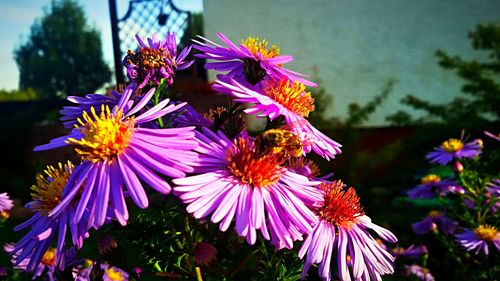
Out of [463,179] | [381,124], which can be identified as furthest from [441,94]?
[463,179]

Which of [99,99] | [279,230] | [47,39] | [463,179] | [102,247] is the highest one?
[99,99]

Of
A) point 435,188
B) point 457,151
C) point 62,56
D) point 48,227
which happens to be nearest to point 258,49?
point 48,227

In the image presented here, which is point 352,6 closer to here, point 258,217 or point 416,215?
point 416,215

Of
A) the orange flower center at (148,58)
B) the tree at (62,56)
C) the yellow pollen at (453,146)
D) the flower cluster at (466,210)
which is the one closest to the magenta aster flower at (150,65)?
the orange flower center at (148,58)

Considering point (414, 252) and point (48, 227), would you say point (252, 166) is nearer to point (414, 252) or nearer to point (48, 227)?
point (48, 227)

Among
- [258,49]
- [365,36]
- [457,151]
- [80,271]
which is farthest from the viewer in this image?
[365,36]
